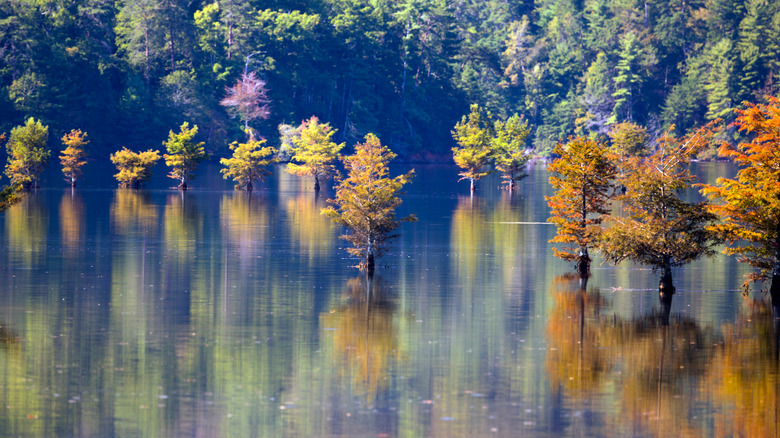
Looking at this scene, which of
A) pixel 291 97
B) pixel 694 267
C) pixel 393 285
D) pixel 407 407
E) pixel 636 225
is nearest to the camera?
pixel 407 407

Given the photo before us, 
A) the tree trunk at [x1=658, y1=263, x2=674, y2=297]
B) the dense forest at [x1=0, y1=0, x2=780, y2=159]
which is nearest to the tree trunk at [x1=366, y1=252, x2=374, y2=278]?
the tree trunk at [x1=658, y1=263, x2=674, y2=297]

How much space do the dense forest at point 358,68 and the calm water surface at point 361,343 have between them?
280 feet

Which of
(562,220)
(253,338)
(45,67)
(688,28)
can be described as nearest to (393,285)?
(562,220)

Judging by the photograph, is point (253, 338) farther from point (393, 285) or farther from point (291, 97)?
point (291, 97)

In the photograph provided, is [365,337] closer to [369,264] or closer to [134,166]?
[369,264]

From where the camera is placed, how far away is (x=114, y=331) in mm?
32344

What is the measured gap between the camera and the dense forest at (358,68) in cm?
13938

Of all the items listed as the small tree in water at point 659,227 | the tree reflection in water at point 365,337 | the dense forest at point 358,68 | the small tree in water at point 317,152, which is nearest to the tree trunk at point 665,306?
the small tree in water at point 659,227

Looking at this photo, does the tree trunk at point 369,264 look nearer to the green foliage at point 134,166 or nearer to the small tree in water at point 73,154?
the green foliage at point 134,166

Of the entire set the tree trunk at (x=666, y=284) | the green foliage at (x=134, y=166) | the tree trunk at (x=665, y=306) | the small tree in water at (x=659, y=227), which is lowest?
the tree trunk at (x=665, y=306)

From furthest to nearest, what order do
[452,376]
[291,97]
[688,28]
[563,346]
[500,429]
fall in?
1. [688,28]
2. [291,97]
3. [563,346]
4. [452,376]
5. [500,429]

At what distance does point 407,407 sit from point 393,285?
1847 cm

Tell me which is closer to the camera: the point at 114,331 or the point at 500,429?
the point at 500,429

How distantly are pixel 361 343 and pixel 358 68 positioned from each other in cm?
14078
